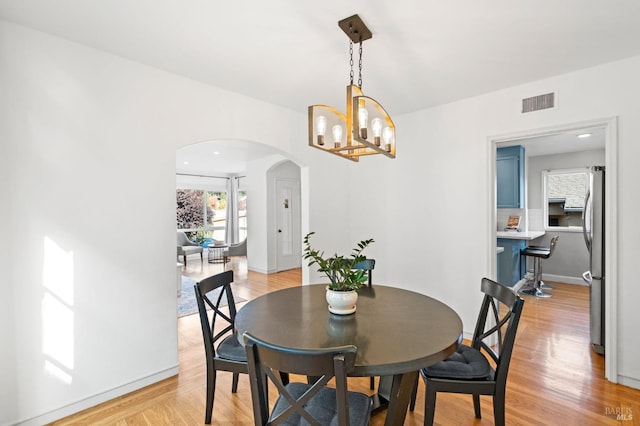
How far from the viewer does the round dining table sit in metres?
1.31

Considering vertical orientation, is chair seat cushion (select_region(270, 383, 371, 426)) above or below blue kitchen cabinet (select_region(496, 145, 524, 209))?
below

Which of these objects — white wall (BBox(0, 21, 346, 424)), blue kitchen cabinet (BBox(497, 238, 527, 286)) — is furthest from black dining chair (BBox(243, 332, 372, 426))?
Answer: blue kitchen cabinet (BBox(497, 238, 527, 286))

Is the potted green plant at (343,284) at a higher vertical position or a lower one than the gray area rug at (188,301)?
higher

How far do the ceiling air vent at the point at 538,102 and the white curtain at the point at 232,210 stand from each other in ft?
26.9

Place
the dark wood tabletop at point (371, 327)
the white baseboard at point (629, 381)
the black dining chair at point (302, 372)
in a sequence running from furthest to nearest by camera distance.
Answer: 1. the white baseboard at point (629, 381)
2. the dark wood tabletop at point (371, 327)
3. the black dining chair at point (302, 372)

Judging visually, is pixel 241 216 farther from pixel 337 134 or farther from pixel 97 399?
pixel 337 134

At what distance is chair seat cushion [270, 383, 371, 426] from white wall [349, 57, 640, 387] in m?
2.30

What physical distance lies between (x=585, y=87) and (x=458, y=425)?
9.35 ft

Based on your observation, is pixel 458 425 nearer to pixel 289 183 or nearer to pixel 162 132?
pixel 162 132

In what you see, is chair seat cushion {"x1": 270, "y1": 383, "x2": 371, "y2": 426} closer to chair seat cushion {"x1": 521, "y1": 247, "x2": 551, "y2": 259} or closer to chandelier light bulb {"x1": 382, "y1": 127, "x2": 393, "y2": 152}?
chandelier light bulb {"x1": 382, "y1": 127, "x2": 393, "y2": 152}

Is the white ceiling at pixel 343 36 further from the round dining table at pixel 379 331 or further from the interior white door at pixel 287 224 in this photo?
the interior white door at pixel 287 224

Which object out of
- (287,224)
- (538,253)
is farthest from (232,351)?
(287,224)

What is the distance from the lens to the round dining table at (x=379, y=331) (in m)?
1.31

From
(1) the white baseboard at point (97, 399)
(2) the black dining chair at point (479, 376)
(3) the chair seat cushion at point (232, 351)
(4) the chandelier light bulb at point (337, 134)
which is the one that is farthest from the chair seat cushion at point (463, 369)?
(1) the white baseboard at point (97, 399)
